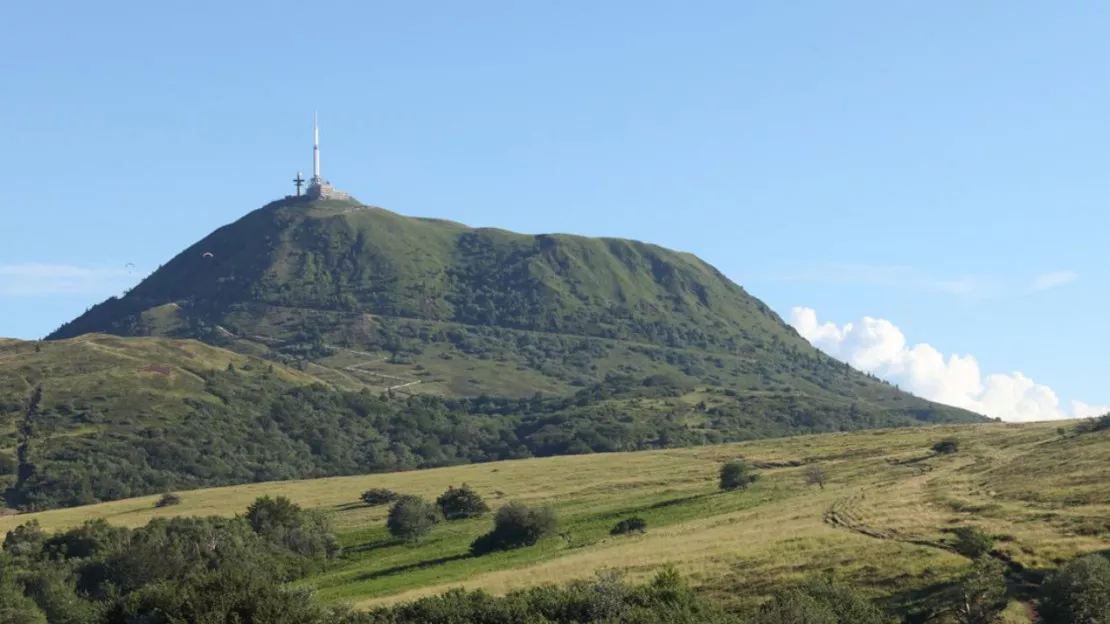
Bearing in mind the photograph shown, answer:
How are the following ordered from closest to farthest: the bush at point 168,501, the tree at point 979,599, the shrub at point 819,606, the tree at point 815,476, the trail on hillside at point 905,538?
the shrub at point 819,606, the tree at point 979,599, the trail on hillside at point 905,538, the tree at point 815,476, the bush at point 168,501

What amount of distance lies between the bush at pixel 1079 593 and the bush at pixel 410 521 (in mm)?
67533

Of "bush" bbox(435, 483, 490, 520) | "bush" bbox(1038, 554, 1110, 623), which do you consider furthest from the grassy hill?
"bush" bbox(435, 483, 490, 520)

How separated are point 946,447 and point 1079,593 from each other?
7214cm

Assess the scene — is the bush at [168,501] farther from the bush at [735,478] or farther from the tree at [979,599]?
the tree at [979,599]

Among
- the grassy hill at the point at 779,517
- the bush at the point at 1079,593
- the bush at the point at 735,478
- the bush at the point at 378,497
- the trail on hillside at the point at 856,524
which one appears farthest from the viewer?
the bush at the point at 378,497

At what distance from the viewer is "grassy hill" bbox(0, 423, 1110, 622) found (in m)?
73.1

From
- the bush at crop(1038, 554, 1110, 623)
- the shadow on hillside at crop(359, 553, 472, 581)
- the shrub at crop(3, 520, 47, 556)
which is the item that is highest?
the bush at crop(1038, 554, 1110, 623)

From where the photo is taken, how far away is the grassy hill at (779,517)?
2876 inches

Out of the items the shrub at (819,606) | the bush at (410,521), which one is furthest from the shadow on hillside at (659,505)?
the shrub at (819,606)

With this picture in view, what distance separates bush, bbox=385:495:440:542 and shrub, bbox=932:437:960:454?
5481cm

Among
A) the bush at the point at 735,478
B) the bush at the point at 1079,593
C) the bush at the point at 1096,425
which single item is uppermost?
the bush at the point at 1096,425

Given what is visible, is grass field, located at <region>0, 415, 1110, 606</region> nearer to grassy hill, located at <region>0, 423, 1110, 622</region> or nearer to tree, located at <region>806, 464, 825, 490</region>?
grassy hill, located at <region>0, 423, 1110, 622</region>

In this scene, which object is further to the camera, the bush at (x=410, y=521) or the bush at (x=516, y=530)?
the bush at (x=410, y=521)

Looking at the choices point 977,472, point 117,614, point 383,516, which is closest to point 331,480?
point 383,516
